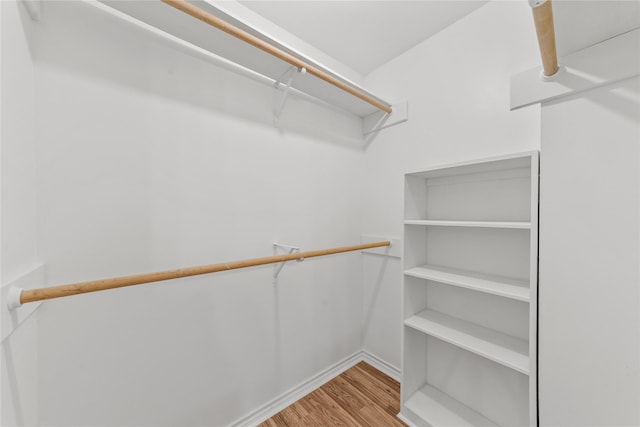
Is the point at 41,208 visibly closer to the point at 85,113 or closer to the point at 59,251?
the point at 59,251

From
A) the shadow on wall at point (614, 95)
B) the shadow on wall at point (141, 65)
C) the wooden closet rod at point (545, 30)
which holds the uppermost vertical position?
the shadow on wall at point (141, 65)

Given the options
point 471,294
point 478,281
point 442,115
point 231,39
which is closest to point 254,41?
point 231,39

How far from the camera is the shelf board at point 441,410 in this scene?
1.22m

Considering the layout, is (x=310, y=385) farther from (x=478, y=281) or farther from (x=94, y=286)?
(x=94, y=286)

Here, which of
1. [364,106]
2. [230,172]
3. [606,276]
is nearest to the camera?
[606,276]

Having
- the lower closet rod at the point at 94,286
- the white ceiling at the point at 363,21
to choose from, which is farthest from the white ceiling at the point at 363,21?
the lower closet rod at the point at 94,286

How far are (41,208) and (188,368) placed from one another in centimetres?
90

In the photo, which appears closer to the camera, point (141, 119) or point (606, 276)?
point (606, 276)

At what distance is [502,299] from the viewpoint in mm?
1188

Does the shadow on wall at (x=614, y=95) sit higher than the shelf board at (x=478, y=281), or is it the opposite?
the shadow on wall at (x=614, y=95)

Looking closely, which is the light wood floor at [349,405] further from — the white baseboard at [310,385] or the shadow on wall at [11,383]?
the shadow on wall at [11,383]

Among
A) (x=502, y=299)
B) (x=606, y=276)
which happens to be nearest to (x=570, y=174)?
(x=606, y=276)

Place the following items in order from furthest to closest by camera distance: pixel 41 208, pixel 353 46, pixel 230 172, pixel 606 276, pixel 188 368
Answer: pixel 353 46 < pixel 230 172 < pixel 188 368 < pixel 41 208 < pixel 606 276

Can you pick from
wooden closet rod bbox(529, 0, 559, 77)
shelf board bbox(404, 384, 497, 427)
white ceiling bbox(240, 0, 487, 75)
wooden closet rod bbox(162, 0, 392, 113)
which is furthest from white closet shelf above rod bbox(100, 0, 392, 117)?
shelf board bbox(404, 384, 497, 427)
